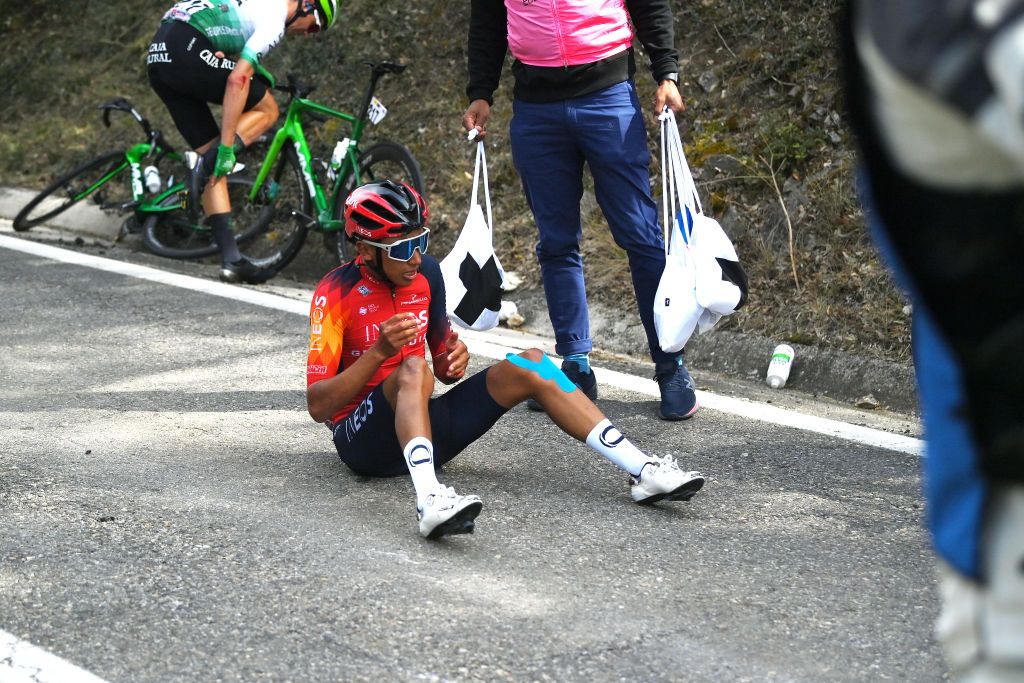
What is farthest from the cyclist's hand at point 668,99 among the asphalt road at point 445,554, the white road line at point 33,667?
the white road line at point 33,667

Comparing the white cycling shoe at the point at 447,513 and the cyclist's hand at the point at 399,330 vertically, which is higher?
the cyclist's hand at the point at 399,330

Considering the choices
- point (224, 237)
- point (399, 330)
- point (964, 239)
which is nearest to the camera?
point (964, 239)

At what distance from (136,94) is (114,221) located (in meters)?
2.80

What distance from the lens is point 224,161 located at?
8672 mm

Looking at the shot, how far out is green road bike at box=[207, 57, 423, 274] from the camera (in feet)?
29.3

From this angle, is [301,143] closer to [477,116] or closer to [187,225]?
[187,225]

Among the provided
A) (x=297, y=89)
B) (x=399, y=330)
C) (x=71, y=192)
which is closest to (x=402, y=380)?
(x=399, y=330)

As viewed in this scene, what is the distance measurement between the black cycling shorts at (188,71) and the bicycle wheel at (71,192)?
1.16m

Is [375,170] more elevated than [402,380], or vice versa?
[402,380]

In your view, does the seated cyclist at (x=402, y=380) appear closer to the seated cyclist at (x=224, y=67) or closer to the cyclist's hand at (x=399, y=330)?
the cyclist's hand at (x=399, y=330)

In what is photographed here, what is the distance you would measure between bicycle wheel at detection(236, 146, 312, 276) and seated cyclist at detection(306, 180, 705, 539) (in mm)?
4393

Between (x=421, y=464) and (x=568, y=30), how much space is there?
212 centimetres

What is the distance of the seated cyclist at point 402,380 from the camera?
4270 millimetres

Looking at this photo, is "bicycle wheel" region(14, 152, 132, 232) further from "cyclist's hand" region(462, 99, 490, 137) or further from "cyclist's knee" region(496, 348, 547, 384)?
"cyclist's knee" region(496, 348, 547, 384)
